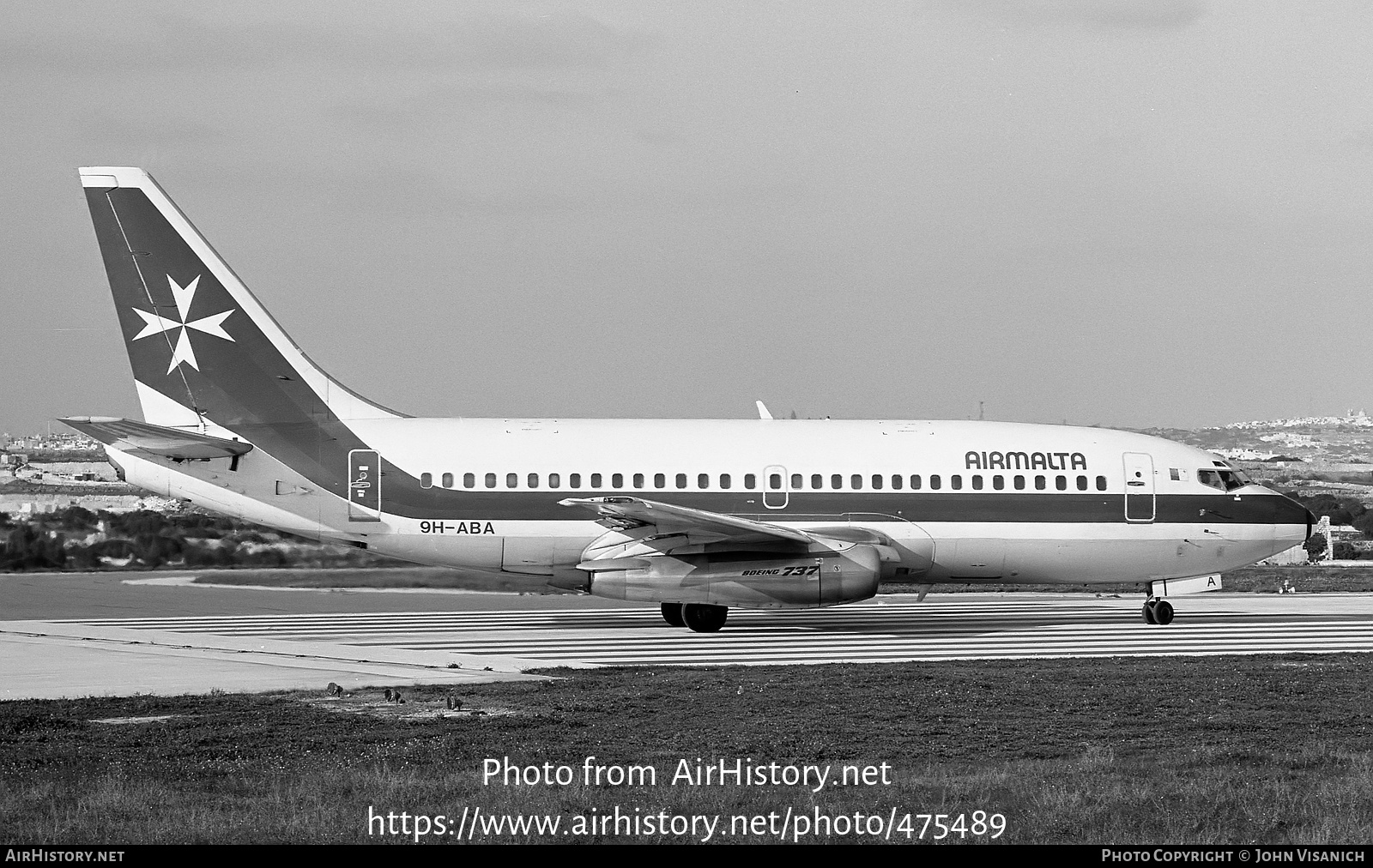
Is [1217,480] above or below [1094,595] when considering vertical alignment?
above

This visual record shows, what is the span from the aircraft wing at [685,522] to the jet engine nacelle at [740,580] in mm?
→ 409

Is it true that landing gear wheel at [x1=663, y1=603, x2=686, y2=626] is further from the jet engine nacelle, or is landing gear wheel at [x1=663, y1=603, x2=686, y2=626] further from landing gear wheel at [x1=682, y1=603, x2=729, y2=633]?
the jet engine nacelle

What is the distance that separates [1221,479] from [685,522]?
1101cm

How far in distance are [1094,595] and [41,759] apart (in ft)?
98.7

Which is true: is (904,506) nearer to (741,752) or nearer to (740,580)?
(740,580)

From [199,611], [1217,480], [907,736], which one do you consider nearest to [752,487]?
[1217,480]

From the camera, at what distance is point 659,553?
24.5 m

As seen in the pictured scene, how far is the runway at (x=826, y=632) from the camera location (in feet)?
70.5

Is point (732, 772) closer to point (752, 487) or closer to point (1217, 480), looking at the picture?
point (752, 487)

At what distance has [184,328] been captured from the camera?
25.7 meters

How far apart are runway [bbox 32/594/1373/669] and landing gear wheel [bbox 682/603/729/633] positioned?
396mm

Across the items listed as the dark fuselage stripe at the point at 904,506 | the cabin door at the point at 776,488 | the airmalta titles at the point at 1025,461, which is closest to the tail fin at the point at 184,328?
the dark fuselage stripe at the point at 904,506

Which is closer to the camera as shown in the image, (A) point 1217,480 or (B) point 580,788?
(B) point 580,788

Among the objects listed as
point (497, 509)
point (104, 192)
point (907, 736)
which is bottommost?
point (907, 736)
